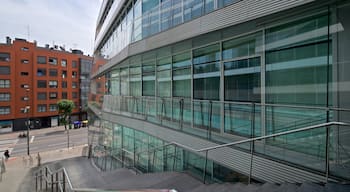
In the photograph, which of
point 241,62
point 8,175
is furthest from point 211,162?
point 8,175

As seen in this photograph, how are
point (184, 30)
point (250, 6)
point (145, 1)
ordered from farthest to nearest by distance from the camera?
1. point (145, 1)
2. point (184, 30)
3. point (250, 6)

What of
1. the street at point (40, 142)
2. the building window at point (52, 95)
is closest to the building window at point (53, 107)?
the building window at point (52, 95)

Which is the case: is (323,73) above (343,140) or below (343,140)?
above

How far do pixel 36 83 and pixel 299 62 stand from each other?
180 feet

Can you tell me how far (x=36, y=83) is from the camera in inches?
1882

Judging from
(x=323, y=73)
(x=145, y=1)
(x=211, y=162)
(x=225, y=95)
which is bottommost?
(x=211, y=162)

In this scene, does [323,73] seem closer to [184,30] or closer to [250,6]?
[250,6]

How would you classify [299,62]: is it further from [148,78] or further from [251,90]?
[148,78]

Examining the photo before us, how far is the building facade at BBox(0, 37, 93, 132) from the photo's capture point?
43.4 metres

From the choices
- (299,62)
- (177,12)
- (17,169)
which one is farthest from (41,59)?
(299,62)

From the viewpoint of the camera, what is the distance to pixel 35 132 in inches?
1741

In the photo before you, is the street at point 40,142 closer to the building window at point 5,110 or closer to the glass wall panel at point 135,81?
the building window at point 5,110

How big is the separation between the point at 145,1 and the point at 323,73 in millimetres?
8969

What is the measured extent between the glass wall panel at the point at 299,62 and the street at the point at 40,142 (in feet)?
112
